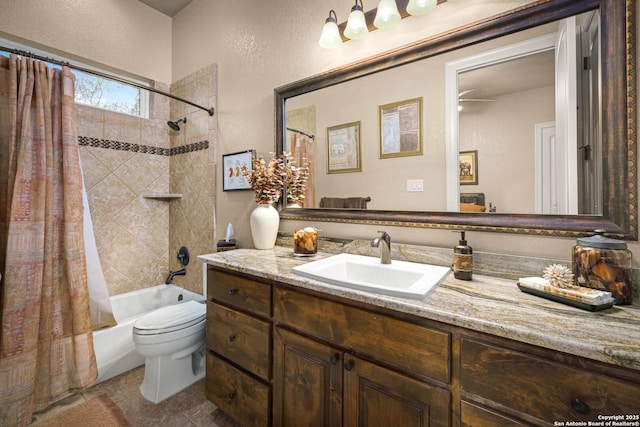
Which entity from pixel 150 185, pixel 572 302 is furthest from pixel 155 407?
pixel 572 302

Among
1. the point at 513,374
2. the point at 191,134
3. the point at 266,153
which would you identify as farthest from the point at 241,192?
the point at 513,374

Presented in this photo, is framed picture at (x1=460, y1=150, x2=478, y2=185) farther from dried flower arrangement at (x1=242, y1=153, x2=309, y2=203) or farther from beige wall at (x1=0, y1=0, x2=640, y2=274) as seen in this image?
dried flower arrangement at (x1=242, y1=153, x2=309, y2=203)

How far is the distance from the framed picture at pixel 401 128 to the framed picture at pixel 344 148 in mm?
151

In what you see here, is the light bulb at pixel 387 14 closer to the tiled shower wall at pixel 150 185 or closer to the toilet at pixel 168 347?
the tiled shower wall at pixel 150 185

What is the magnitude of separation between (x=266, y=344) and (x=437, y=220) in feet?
3.11

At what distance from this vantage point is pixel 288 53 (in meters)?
1.81

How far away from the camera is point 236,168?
2.12m

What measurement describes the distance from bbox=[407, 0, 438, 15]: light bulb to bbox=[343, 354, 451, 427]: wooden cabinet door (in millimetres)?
1487

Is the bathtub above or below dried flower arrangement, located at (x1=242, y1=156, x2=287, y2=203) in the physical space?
below

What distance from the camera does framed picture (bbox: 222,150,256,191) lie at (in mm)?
2036

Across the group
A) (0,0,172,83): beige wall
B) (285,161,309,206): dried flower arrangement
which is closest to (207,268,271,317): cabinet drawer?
(285,161,309,206): dried flower arrangement

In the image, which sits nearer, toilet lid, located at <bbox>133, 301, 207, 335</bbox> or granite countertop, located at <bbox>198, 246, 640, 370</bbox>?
granite countertop, located at <bbox>198, 246, 640, 370</bbox>

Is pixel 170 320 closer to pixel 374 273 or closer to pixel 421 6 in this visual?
pixel 374 273

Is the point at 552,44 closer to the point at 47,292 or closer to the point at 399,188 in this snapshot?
the point at 399,188
